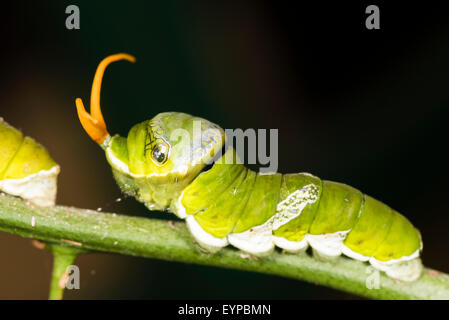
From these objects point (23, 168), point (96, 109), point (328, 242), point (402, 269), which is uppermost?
point (96, 109)

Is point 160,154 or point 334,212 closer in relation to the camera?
point 160,154

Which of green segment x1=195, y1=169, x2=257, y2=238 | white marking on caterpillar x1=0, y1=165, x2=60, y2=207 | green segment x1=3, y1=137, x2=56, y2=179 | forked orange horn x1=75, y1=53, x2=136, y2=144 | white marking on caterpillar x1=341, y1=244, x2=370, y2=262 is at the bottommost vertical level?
white marking on caterpillar x1=341, y1=244, x2=370, y2=262

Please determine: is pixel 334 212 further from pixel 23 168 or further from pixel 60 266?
pixel 23 168

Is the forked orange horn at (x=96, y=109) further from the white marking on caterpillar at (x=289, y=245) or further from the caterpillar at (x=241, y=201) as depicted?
the white marking on caterpillar at (x=289, y=245)

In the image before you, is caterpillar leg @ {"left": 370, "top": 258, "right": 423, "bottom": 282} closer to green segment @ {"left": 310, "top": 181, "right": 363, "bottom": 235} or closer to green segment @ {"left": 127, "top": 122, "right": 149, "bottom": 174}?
green segment @ {"left": 310, "top": 181, "right": 363, "bottom": 235}

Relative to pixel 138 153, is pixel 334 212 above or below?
below

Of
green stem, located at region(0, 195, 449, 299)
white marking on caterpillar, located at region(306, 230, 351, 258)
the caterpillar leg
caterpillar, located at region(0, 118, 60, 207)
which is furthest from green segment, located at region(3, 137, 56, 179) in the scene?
the caterpillar leg

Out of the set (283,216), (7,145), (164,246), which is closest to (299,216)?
(283,216)
